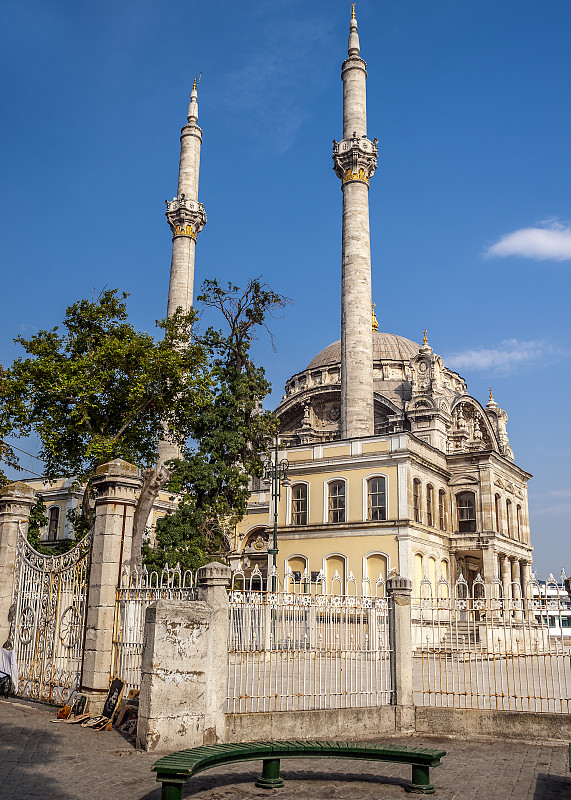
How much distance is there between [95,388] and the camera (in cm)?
2175

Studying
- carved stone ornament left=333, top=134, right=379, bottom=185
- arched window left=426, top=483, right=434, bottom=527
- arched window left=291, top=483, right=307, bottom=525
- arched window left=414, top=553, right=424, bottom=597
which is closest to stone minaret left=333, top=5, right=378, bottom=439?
carved stone ornament left=333, top=134, right=379, bottom=185

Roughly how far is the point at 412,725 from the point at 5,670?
634 centimetres

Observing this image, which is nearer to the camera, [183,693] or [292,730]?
[183,693]

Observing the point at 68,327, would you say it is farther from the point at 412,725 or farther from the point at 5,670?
the point at 412,725

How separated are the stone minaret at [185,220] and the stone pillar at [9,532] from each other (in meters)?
26.5

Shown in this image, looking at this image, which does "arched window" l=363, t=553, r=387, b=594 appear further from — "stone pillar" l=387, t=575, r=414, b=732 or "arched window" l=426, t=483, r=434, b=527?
"stone pillar" l=387, t=575, r=414, b=732

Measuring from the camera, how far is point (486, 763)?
855cm

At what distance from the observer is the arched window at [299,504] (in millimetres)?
33719

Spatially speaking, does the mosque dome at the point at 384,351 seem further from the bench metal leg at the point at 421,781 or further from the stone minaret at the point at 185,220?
the bench metal leg at the point at 421,781

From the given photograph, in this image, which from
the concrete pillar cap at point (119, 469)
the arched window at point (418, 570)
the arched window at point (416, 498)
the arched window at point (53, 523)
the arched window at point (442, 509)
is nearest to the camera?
the concrete pillar cap at point (119, 469)

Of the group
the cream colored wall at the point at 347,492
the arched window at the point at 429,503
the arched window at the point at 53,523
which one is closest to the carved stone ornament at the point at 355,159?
the cream colored wall at the point at 347,492

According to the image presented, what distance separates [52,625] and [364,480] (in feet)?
71.6

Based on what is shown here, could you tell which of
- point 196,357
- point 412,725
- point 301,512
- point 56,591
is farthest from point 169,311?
point 412,725

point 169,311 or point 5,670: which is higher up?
point 169,311
